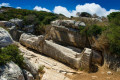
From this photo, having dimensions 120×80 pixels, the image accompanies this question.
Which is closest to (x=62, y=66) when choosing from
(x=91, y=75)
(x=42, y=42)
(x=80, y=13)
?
(x=91, y=75)

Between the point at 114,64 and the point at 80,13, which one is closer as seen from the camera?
the point at 114,64

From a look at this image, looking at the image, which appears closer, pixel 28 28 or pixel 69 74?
pixel 69 74

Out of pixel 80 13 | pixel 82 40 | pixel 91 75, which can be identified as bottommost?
pixel 91 75

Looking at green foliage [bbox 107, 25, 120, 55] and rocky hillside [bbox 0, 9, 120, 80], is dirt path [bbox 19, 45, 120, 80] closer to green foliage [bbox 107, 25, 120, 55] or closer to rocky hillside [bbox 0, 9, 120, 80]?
rocky hillside [bbox 0, 9, 120, 80]

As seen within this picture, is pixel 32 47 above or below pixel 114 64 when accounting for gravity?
above

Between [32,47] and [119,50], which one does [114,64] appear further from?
[32,47]

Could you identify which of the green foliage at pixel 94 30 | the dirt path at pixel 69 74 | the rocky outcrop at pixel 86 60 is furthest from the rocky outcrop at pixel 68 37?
the dirt path at pixel 69 74

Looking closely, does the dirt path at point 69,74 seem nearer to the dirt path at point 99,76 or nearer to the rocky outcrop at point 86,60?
the dirt path at point 99,76

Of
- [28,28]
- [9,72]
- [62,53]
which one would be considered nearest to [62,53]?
[62,53]

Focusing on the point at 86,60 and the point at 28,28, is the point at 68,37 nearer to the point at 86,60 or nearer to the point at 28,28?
the point at 86,60

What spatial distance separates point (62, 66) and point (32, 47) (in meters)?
4.71

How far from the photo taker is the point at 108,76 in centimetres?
816

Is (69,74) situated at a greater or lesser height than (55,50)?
lesser

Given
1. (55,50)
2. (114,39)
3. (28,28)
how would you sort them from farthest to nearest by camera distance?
(28,28) < (55,50) < (114,39)
